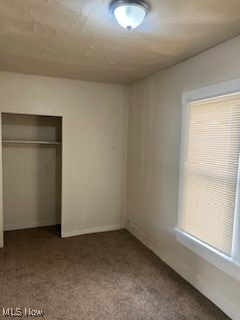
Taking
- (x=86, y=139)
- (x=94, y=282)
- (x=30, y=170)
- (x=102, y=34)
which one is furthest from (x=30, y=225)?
(x=102, y=34)

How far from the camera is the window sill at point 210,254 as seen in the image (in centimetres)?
213

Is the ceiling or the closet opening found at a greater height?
the ceiling

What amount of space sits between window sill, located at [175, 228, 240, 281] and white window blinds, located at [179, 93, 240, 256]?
46 millimetres

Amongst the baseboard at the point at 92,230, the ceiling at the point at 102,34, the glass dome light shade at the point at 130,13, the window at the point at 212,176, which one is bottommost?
the baseboard at the point at 92,230

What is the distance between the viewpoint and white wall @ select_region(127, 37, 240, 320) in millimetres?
2270

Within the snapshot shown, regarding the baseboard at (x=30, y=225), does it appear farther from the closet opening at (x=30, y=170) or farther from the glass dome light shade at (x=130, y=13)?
the glass dome light shade at (x=130, y=13)

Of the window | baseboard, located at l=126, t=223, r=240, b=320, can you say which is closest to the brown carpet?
baseboard, located at l=126, t=223, r=240, b=320

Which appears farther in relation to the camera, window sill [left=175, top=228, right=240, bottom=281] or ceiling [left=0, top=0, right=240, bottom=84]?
window sill [left=175, top=228, right=240, bottom=281]

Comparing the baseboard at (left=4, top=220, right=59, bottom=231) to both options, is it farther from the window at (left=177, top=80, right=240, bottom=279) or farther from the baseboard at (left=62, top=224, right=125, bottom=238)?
the window at (left=177, top=80, right=240, bottom=279)

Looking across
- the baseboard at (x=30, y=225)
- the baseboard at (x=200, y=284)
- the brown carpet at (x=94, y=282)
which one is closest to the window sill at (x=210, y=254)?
the baseboard at (x=200, y=284)

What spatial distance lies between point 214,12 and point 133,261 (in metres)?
2.77

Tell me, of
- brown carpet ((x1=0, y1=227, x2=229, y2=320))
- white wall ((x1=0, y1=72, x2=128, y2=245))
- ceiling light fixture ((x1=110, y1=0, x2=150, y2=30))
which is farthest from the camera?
white wall ((x1=0, y1=72, x2=128, y2=245))

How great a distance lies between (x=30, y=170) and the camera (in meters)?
4.15

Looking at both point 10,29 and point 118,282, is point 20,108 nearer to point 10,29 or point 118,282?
point 10,29
